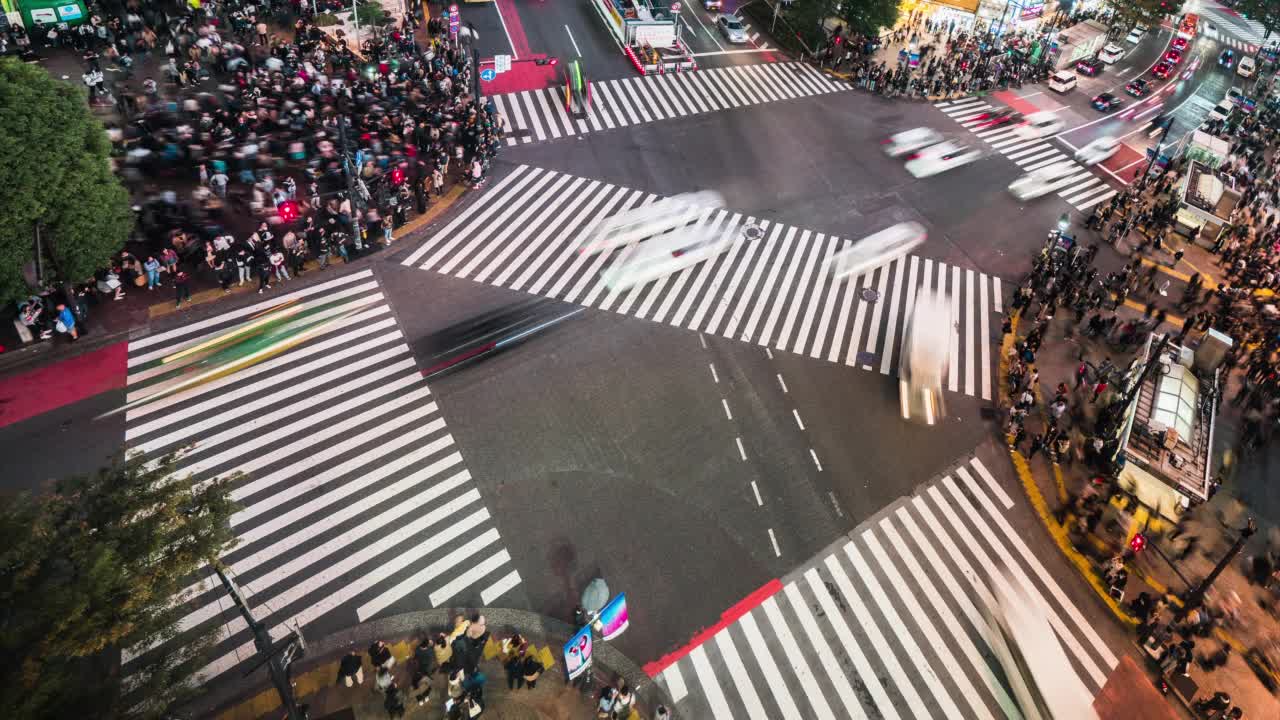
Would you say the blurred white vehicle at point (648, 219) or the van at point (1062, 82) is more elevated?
the van at point (1062, 82)

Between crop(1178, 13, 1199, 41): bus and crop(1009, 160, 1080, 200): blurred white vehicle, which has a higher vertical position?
crop(1178, 13, 1199, 41): bus

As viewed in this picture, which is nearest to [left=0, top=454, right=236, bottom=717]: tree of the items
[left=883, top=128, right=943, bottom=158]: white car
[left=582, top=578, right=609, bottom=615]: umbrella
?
[left=582, top=578, right=609, bottom=615]: umbrella

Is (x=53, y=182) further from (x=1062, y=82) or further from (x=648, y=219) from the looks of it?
(x=1062, y=82)

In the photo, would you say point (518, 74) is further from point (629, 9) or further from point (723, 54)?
point (723, 54)

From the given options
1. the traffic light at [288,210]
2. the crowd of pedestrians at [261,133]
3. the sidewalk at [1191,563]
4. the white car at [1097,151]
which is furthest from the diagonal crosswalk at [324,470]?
the white car at [1097,151]

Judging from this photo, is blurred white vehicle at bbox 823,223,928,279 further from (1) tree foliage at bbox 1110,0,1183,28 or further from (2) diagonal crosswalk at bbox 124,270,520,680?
(1) tree foliage at bbox 1110,0,1183,28

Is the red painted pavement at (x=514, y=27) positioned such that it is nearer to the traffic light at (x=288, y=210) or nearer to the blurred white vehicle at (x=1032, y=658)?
the traffic light at (x=288, y=210)

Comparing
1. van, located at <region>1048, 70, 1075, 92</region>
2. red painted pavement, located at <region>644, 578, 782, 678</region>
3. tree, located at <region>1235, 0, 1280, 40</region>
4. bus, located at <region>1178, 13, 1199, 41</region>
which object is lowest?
red painted pavement, located at <region>644, 578, 782, 678</region>

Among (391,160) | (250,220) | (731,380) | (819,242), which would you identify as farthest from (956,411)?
(250,220)
